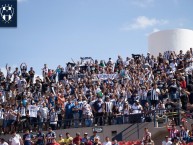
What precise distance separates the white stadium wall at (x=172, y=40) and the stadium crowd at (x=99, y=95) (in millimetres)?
9268

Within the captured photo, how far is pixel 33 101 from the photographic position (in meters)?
28.9

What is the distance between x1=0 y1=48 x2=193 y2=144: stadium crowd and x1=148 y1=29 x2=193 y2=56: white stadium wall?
30.4ft

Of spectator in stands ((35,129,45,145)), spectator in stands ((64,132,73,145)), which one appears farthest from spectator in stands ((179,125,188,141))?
spectator in stands ((35,129,45,145))

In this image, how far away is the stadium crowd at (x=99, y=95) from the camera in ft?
88.5

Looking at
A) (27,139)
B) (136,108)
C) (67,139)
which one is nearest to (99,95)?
(136,108)

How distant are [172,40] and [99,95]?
1563cm

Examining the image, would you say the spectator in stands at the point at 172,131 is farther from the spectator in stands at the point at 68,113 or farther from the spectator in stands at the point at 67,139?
the spectator in stands at the point at 68,113

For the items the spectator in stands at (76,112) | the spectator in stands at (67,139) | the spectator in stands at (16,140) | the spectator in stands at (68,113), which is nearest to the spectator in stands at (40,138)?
the spectator in stands at (16,140)

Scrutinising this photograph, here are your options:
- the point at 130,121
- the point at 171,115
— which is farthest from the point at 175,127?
the point at 130,121

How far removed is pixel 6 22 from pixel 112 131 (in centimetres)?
798

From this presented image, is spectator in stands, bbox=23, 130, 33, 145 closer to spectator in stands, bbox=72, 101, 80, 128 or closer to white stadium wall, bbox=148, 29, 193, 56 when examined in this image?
spectator in stands, bbox=72, 101, 80, 128

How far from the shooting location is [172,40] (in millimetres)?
42062

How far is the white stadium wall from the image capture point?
137ft

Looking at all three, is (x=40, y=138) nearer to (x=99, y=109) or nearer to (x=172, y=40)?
(x=99, y=109)
